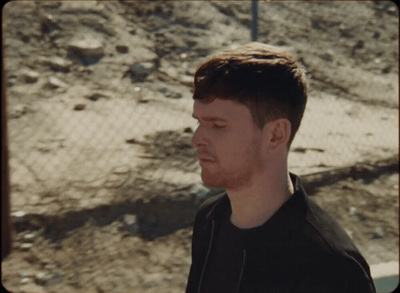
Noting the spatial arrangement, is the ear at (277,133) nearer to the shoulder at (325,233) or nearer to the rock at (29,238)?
the shoulder at (325,233)

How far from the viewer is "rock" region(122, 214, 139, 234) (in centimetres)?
469

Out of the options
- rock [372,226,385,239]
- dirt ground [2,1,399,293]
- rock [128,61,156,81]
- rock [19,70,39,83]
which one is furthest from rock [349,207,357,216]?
rock [19,70,39,83]

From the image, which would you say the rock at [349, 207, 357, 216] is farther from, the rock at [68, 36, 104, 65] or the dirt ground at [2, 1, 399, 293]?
the rock at [68, 36, 104, 65]

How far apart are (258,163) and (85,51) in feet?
15.1

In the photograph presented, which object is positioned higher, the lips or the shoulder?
the lips

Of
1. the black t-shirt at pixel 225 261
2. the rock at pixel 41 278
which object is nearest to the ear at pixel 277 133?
the black t-shirt at pixel 225 261

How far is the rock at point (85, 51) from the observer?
6105mm

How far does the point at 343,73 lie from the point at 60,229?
4.06 metres

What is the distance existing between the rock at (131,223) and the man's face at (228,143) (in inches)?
118

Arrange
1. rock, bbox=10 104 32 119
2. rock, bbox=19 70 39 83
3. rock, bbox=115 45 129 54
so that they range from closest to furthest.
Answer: rock, bbox=10 104 32 119 → rock, bbox=19 70 39 83 → rock, bbox=115 45 129 54

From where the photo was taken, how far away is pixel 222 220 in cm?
195

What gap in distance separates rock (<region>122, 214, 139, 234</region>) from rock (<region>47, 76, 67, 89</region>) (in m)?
1.56

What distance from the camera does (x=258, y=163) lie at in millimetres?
1769

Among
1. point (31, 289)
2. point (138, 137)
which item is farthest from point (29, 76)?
point (31, 289)
